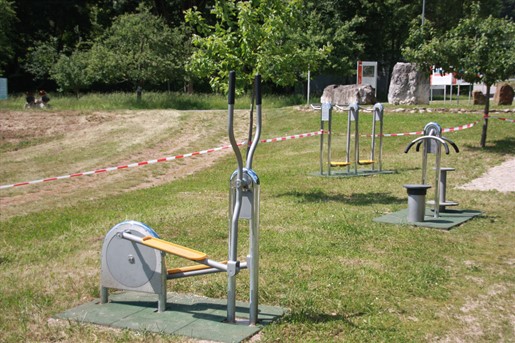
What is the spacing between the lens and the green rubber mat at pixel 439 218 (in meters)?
8.88

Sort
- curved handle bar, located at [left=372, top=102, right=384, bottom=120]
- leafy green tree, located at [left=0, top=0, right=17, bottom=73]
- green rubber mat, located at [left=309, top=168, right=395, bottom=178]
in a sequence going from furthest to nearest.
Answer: leafy green tree, located at [left=0, top=0, right=17, bottom=73] < curved handle bar, located at [left=372, top=102, right=384, bottom=120] < green rubber mat, located at [left=309, top=168, right=395, bottom=178]

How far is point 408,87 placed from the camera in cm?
2709

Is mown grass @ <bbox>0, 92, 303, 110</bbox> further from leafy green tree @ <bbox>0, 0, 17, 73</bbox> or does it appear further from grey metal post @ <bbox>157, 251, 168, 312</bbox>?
grey metal post @ <bbox>157, 251, 168, 312</bbox>

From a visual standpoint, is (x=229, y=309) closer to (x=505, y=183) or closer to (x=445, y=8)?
(x=505, y=183)

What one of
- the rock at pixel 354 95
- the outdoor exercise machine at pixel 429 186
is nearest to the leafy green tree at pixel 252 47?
the outdoor exercise machine at pixel 429 186

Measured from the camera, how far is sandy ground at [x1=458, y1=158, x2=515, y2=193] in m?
12.2

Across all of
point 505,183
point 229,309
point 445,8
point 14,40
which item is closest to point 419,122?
point 505,183

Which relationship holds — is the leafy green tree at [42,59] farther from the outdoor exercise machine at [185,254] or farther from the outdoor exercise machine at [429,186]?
the outdoor exercise machine at [185,254]

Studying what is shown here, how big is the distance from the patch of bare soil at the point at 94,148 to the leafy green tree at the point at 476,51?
662 centimetres

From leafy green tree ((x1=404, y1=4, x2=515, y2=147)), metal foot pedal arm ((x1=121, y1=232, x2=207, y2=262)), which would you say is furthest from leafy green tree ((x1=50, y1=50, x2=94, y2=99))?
metal foot pedal arm ((x1=121, y1=232, x2=207, y2=262))

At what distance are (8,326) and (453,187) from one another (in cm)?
896

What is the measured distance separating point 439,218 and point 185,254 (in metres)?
5.23

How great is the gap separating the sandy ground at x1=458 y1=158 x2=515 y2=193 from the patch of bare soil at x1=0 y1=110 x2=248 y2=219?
22.7 ft

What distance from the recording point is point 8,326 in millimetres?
5320
